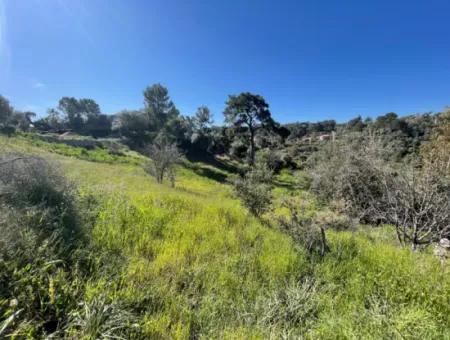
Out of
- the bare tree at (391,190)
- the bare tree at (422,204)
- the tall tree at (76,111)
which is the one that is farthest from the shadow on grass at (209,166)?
the tall tree at (76,111)

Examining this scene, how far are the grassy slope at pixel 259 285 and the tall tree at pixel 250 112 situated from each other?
24663 millimetres

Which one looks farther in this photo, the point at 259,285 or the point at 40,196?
the point at 40,196

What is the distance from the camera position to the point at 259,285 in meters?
2.61

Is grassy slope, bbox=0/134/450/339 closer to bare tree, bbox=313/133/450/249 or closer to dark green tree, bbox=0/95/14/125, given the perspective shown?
bare tree, bbox=313/133/450/249

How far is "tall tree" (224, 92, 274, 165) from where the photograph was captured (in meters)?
28.1

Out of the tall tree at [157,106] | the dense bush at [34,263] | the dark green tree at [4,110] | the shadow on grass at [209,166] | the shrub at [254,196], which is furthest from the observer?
the tall tree at [157,106]

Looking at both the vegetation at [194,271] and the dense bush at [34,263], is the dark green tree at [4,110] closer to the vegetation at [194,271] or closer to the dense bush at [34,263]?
the vegetation at [194,271]

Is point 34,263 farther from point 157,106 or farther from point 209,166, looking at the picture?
point 157,106

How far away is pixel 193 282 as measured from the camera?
98.8 inches

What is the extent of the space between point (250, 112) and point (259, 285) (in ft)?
91.7

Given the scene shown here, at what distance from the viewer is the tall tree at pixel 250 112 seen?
1105 inches

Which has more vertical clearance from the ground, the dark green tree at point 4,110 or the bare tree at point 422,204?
the dark green tree at point 4,110

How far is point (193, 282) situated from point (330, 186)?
30.7 feet

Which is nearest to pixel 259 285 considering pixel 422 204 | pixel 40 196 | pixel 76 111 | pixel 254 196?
pixel 254 196
